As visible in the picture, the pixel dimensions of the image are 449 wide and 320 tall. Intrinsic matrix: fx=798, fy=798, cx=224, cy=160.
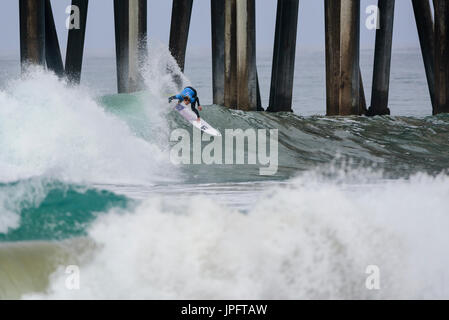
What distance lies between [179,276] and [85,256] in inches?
Result: 29.5

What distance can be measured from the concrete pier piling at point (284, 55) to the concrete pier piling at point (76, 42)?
3.41m

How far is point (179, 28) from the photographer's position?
13320 millimetres

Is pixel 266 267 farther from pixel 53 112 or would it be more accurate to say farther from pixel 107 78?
pixel 107 78

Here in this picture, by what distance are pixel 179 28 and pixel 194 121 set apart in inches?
86.3

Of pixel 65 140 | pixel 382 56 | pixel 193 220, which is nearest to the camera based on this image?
pixel 193 220

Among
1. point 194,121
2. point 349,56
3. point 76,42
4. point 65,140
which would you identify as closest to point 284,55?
point 349,56

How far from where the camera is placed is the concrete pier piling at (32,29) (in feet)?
38.5

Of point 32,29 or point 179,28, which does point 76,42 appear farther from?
point 32,29

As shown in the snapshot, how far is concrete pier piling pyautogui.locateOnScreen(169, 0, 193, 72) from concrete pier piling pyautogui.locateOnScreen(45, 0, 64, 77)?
2275mm

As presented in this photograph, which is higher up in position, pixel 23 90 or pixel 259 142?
pixel 23 90

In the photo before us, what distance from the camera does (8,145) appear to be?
966cm

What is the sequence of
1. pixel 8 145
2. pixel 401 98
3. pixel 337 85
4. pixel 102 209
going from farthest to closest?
1. pixel 401 98
2. pixel 337 85
3. pixel 8 145
4. pixel 102 209
